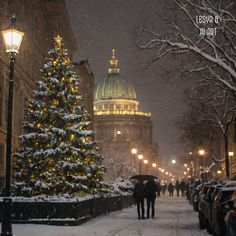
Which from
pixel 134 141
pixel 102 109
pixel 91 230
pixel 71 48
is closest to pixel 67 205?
pixel 91 230

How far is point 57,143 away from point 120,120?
456ft

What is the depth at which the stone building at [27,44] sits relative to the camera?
40.3 metres

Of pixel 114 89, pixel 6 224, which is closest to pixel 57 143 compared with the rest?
pixel 6 224

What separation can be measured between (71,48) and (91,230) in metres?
56.0

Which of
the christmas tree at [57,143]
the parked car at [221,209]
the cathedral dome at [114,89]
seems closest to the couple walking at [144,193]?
the christmas tree at [57,143]

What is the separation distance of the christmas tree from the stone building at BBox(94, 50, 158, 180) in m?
108

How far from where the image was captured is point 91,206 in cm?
2425

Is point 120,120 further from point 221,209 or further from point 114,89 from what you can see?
point 221,209

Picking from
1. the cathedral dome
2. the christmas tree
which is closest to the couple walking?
the christmas tree

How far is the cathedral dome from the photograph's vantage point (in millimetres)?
176250

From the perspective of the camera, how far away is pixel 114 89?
6983 inches

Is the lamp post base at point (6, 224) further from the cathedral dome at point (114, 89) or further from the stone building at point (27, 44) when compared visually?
the cathedral dome at point (114, 89)

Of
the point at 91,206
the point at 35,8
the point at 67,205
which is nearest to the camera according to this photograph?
the point at 67,205

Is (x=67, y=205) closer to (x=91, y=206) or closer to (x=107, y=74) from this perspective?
(x=91, y=206)
